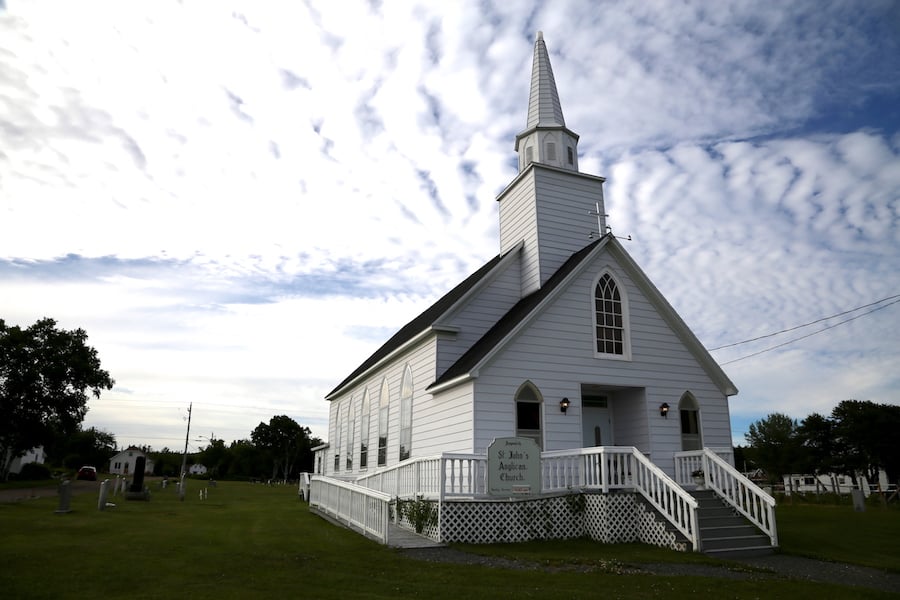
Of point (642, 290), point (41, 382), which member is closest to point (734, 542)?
point (642, 290)

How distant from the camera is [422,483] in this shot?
46.2ft

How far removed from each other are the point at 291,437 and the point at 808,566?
87488mm

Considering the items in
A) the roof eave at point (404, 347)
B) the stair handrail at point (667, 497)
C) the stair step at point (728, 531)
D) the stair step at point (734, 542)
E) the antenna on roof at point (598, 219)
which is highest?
A: the antenna on roof at point (598, 219)

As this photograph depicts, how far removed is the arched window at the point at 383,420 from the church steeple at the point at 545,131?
30.5 ft

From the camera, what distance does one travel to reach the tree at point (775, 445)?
6134cm

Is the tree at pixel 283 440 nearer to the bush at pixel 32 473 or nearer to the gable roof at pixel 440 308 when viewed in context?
the bush at pixel 32 473

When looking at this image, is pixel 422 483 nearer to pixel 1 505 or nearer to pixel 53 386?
pixel 1 505

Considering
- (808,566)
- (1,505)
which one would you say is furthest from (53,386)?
(808,566)

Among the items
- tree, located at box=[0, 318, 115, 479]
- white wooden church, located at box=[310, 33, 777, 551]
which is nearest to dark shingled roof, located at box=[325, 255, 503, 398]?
white wooden church, located at box=[310, 33, 777, 551]

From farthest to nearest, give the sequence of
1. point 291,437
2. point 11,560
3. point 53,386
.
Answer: point 291,437, point 53,386, point 11,560

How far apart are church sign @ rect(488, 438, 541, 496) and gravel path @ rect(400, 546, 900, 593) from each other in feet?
6.34

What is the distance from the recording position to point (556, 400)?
52.4ft

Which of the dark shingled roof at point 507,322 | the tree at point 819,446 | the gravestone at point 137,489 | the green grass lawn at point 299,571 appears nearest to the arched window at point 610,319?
the dark shingled roof at point 507,322

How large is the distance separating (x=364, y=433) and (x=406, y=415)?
558 cm
